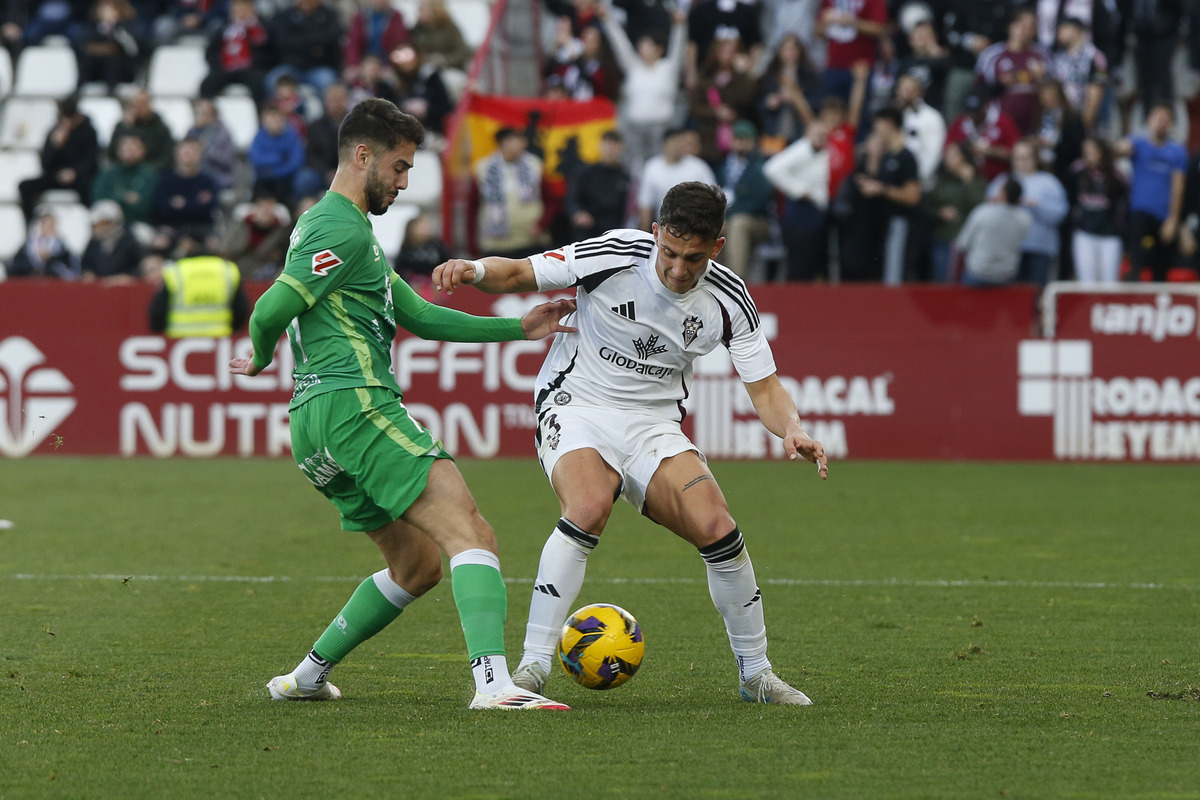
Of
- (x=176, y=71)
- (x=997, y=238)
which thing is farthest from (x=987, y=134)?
(x=176, y=71)

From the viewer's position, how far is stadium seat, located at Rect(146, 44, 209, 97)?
68.0ft

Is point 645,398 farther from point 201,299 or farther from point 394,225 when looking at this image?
point 394,225

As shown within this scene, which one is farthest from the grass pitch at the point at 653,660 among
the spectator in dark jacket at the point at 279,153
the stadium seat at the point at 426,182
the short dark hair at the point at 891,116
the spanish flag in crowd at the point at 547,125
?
the stadium seat at the point at 426,182

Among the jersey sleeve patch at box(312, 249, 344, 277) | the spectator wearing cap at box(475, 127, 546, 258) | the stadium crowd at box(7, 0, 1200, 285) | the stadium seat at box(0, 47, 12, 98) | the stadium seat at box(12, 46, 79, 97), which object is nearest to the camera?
the jersey sleeve patch at box(312, 249, 344, 277)

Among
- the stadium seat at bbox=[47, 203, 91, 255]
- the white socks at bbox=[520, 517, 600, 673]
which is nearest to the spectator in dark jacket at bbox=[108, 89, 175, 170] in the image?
the stadium seat at bbox=[47, 203, 91, 255]

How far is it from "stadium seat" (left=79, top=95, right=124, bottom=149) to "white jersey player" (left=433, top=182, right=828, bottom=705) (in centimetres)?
1512

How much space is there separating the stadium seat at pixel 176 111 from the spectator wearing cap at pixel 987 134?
933 cm

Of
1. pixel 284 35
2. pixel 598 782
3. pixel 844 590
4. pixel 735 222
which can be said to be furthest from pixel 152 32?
pixel 598 782

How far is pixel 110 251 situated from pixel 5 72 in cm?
600

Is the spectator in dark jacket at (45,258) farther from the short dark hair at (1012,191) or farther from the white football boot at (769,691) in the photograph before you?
the white football boot at (769,691)

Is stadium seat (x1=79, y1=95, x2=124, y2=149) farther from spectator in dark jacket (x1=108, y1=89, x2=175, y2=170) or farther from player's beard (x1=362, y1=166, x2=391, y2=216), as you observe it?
player's beard (x1=362, y1=166, x2=391, y2=216)

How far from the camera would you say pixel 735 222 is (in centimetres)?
1633

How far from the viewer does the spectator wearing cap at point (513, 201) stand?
16.8 meters

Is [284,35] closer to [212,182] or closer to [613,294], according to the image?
[212,182]
